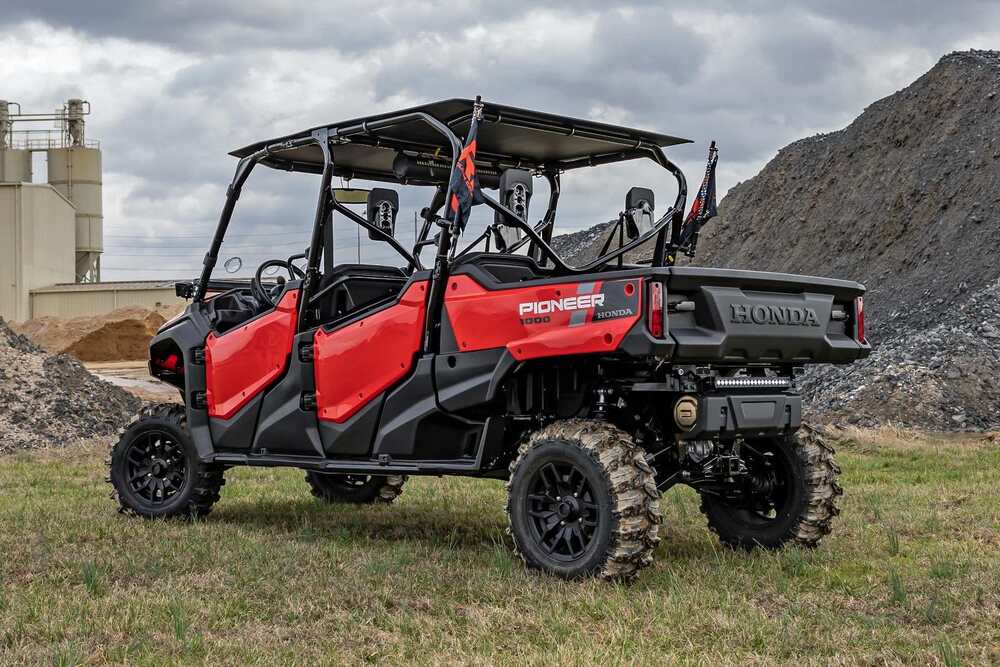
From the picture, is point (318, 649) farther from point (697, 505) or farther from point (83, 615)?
point (697, 505)

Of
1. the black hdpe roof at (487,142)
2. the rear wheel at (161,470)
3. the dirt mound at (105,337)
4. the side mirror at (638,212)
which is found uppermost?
the black hdpe roof at (487,142)

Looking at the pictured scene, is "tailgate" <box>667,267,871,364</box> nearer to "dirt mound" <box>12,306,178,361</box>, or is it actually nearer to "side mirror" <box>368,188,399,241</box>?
"side mirror" <box>368,188,399,241</box>

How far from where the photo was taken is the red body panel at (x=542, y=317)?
20.2 ft

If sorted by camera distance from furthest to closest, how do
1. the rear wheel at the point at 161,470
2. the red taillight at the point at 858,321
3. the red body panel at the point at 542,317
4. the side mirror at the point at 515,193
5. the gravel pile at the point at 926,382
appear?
the gravel pile at the point at 926,382, the rear wheel at the point at 161,470, the side mirror at the point at 515,193, the red taillight at the point at 858,321, the red body panel at the point at 542,317

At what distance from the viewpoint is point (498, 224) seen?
301 inches

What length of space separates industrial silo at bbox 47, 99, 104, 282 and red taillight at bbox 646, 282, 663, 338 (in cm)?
4304

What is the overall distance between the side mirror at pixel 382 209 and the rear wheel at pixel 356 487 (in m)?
2.22

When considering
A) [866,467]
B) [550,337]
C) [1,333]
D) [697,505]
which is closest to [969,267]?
[866,467]

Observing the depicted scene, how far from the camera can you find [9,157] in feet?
151

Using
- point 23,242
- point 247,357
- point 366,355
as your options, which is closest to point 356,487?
point 247,357

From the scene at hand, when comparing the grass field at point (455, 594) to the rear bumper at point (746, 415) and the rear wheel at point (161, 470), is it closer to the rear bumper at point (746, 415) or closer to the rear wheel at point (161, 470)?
the rear wheel at point (161, 470)

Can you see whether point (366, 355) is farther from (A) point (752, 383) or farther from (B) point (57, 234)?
(B) point (57, 234)

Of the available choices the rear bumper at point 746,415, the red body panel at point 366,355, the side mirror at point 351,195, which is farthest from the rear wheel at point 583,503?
the side mirror at point 351,195

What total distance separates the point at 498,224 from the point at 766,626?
10.5ft
